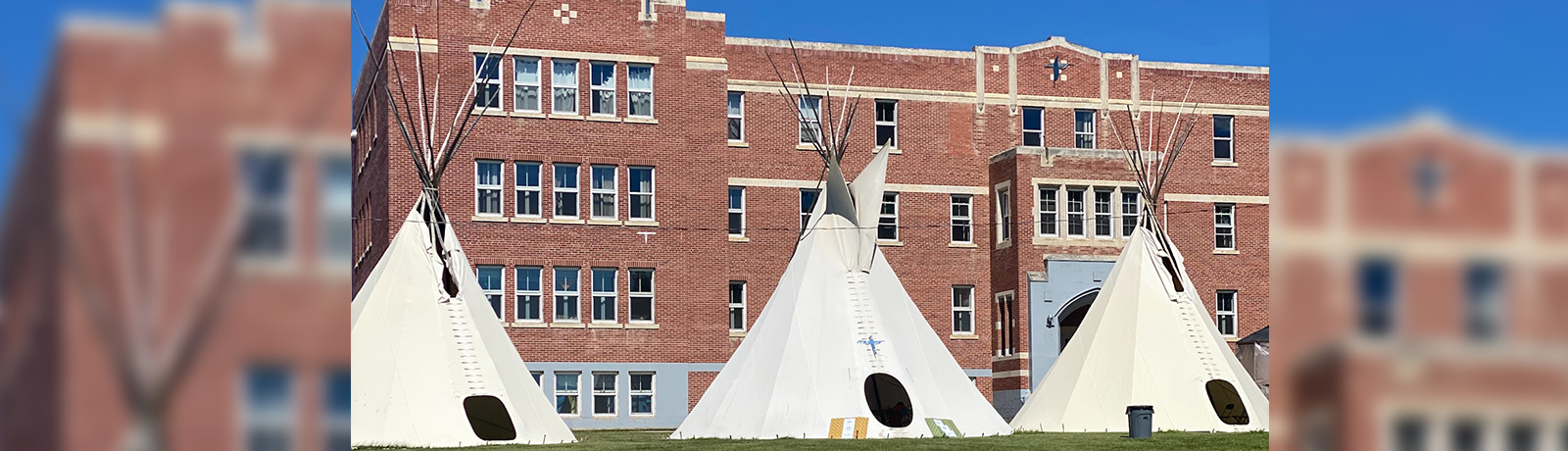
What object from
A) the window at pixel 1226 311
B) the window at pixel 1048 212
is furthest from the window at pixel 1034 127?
the window at pixel 1226 311

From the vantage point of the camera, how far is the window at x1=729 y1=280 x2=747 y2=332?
34219 millimetres

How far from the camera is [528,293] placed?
31.1 metres

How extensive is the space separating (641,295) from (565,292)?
154 cm

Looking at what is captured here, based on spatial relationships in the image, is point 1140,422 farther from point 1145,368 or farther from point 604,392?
point 604,392

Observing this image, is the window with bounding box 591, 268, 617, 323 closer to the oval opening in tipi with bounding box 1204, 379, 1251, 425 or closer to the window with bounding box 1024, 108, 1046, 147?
the window with bounding box 1024, 108, 1046, 147

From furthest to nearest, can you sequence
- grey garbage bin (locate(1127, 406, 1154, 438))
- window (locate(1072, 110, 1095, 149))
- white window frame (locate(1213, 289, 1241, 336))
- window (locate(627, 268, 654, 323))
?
window (locate(1072, 110, 1095, 149)) → white window frame (locate(1213, 289, 1241, 336)) → window (locate(627, 268, 654, 323)) → grey garbage bin (locate(1127, 406, 1154, 438))

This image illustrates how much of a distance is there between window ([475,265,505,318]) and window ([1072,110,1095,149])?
553 inches

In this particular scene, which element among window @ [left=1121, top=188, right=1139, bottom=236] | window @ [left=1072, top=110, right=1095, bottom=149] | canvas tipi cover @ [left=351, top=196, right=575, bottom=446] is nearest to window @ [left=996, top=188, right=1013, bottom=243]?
window @ [left=1121, top=188, right=1139, bottom=236]

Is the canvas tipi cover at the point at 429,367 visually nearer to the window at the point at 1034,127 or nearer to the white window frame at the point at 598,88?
the white window frame at the point at 598,88

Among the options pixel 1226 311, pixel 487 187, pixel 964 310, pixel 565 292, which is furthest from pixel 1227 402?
pixel 487 187

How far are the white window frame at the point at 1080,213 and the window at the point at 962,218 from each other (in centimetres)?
228

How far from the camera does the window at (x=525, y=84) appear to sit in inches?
1227
